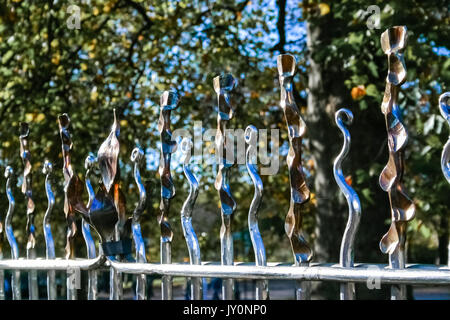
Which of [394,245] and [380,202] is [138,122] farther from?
[394,245]

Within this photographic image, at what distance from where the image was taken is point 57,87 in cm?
847

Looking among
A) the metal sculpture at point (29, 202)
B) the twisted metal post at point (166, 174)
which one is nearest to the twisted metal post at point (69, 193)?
the metal sculpture at point (29, 202)

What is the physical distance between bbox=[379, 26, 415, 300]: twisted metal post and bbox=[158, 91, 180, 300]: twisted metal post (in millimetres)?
783

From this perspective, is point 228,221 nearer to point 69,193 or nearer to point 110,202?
point 110,202

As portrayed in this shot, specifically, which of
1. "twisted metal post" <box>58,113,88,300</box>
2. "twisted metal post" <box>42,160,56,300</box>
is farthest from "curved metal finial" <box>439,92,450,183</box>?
"twisted metal post" <box>42,160,56,300</box>

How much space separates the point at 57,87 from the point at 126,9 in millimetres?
2189

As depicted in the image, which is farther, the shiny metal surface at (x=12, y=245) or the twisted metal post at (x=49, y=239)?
→ the shiny metal surface at (x=12, y=245)

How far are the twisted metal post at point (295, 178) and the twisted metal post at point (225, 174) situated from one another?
0.68ft

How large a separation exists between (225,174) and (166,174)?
28 centimetres

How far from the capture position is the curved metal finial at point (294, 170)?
198 centimetres

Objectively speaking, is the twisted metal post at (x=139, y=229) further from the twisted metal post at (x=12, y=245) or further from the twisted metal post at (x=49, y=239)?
the twisted metal post at (x=12, y=245)

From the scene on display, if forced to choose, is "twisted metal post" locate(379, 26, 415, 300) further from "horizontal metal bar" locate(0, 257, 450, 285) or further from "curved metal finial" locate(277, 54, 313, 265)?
"curved metal finial" locate(277, 54, 313, 265)
